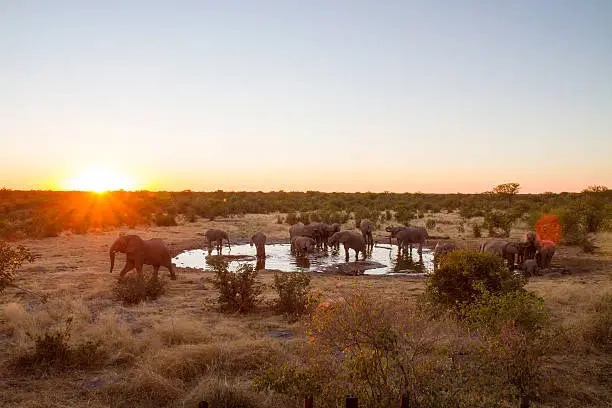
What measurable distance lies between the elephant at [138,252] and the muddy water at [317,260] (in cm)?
490

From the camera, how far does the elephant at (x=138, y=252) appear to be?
14.5 m

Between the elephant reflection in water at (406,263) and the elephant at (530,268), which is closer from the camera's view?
the elephant at (530,268)

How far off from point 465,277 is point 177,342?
255 inches

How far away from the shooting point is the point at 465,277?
412 inches

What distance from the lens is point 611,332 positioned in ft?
29.6

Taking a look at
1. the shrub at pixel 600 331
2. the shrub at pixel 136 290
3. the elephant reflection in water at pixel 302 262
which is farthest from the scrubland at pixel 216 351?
the elephant reflection in water at pixel 302 262

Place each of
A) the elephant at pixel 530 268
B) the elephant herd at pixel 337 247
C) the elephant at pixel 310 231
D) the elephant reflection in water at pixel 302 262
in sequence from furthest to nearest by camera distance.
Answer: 1. the elephant at pixel 310 231
2. the elephant reflection in water at pixel 302 262
3. the elephant at pixel 530 268
4. the elephant herd at pixel 337 247

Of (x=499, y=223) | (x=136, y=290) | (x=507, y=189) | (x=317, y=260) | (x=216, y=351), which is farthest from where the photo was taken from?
(x=507, y=189)

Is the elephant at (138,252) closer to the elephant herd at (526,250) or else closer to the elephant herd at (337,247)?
the elephant herd at (337,247)

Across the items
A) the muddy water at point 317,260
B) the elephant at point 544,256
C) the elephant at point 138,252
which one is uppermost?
the elephant at point 138,252

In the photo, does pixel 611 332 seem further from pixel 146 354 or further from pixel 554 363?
pixel 146 354

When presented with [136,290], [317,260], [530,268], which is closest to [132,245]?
[136,290]

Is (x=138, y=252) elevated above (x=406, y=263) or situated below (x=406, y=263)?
above

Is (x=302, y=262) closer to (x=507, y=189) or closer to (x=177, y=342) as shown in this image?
(x=177, y=342)
